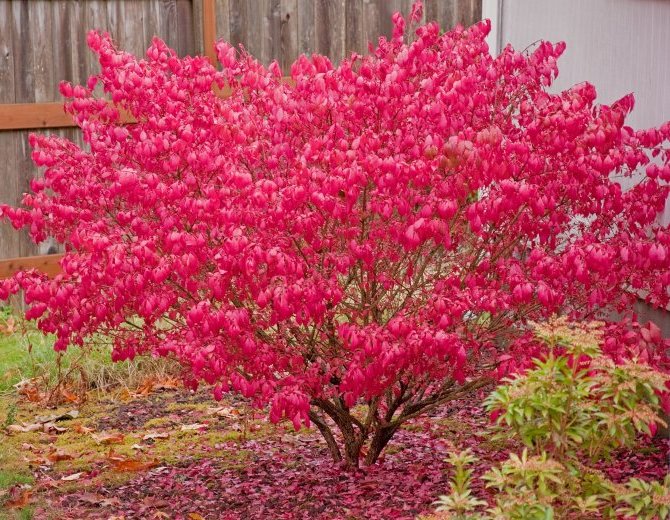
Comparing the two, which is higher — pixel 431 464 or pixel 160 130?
pixel 160 130

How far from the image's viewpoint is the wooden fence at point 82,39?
32.2 feet

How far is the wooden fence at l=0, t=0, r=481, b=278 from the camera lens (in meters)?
9.83

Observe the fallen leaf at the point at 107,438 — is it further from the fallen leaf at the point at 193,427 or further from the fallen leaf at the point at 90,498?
the fallen leaf at the point at 90,498

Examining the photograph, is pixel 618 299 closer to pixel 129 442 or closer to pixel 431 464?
pixel 431 464

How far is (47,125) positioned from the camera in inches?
390

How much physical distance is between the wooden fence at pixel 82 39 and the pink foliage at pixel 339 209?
3.86 m

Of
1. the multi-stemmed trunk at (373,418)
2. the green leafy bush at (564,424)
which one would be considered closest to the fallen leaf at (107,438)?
the multi-stemmed trunk at (373,418)

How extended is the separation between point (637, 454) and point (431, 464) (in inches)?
45.4

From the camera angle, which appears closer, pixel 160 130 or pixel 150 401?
pixel 160 130

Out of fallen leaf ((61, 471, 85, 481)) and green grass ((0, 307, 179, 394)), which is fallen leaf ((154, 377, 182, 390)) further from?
fallen leaf ((61, 471, 85, 481))

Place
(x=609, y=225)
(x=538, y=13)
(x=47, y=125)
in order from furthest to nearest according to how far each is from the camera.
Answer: (x=47, y=125)
(x=538, y=13)
(x=609, y=225)

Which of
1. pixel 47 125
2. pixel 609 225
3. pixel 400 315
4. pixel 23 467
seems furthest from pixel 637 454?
pixel 47 125

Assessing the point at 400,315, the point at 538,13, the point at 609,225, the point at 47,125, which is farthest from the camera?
the point at 47,125

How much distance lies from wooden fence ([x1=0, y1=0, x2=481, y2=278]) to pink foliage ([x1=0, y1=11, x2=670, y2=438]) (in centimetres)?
386
